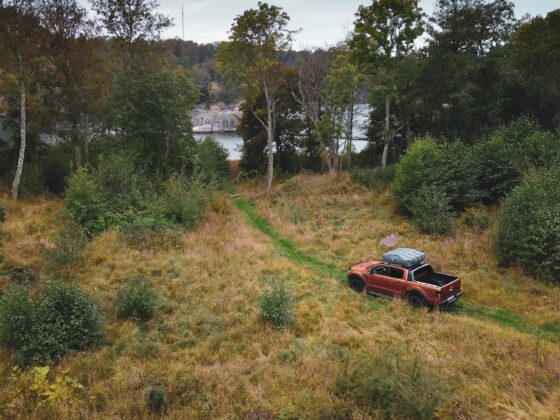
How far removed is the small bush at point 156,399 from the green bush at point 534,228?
525 inches

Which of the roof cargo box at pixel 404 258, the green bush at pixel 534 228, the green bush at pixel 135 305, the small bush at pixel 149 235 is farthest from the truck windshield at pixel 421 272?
the small bush at pixel 149 235

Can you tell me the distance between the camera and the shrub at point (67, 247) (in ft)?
52.5

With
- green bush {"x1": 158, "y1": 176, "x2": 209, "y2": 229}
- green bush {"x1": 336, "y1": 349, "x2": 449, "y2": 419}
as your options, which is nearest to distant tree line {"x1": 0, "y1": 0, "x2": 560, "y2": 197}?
green bush {"x1": 158, "y1": 176, "x2": 209, "y2": 229}

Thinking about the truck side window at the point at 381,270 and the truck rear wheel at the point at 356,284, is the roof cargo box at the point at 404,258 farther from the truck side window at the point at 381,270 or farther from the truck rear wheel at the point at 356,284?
the truck rear wheel at the point at 356,284

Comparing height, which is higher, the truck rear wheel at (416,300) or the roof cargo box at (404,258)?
the roof cargo box at (404,258)

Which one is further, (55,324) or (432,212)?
(432,212)

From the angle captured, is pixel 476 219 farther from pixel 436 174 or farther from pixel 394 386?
pixel 394 386

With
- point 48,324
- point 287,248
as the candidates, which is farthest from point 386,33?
point 48,324

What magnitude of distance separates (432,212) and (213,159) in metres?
24.8

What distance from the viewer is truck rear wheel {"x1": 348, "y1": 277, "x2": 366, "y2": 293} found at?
1565 centimetres

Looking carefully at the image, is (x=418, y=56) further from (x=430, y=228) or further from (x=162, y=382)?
(x=162, y=382)

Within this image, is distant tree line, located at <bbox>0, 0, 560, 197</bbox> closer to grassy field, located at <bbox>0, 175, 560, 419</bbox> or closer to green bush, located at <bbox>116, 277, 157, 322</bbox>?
grassy field, located at <bbox>0, 175, 560, 419</bbox>

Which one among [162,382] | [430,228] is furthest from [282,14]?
[162,382]

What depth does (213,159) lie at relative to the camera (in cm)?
4069
